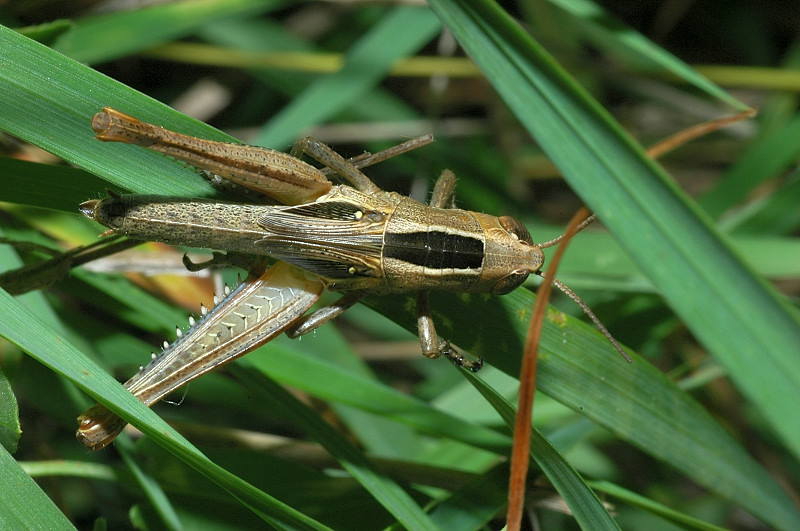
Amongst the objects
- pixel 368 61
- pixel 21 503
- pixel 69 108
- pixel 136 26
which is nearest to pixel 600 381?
pixel 21 503

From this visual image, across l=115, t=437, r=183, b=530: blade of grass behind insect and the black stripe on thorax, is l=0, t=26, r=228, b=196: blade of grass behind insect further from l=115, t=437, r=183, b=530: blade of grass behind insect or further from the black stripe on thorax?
l=115, t=437, r=183, b=530: blade of grass behind insect

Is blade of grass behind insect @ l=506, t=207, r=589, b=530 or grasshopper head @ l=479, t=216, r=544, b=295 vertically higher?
grasshopper head @ l=479, t=216, r=544, b=295

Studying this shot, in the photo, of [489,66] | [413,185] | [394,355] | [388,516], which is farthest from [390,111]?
[388,516]

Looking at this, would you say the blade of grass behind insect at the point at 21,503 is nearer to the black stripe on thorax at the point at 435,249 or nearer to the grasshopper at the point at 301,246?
the grasshopper at the point at 301,246

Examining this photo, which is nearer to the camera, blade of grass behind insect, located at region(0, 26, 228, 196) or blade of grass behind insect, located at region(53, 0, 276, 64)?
blade of grass behind insect, located at region(0, 26, 228, 196)

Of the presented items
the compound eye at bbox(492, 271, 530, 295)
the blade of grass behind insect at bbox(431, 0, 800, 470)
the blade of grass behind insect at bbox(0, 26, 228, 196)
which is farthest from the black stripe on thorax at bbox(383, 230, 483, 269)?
the blade of grass behind insect at bbox(0, 26, 228, 196)
